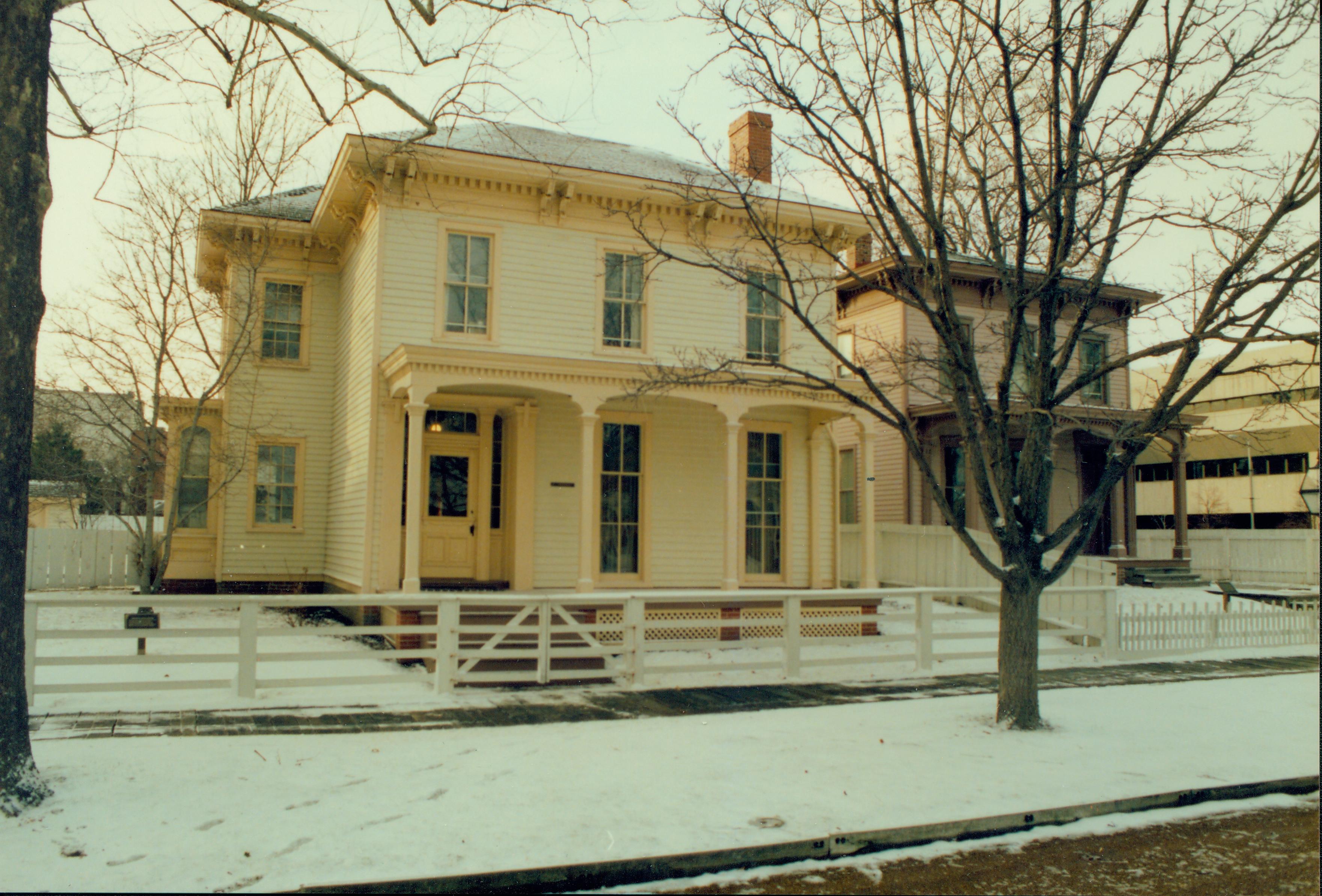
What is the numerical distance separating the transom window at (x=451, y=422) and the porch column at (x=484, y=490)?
106 millimetres

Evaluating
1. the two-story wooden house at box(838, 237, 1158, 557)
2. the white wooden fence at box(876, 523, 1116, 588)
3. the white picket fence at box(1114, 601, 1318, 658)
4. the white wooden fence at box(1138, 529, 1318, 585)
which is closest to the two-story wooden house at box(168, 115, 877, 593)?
the white wooden fence at box(876, 523, 1116, 588)

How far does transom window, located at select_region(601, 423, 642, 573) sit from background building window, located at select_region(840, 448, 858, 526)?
8.64 meters

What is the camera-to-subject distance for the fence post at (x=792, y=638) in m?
11.2

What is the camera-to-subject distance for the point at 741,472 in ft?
55.4

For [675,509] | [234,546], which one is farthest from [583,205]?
[234,546]

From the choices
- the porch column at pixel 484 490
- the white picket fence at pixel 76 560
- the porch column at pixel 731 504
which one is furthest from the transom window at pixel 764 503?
the white picket fence at pixel 76 560

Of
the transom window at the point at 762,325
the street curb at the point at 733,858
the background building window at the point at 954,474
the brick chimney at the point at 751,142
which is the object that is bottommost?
the street curb at the point at 733,858

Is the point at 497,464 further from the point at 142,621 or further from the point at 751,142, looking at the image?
the point at 751,142

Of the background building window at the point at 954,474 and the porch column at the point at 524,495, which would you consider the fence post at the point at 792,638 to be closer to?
the porch column at the point at 524,495

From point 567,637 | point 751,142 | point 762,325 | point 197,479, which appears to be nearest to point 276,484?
point 197,479

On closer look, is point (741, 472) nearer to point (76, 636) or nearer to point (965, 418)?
point (965, 418)

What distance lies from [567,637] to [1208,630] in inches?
382

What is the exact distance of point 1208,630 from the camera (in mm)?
14531

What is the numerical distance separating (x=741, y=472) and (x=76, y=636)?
10.8 m
